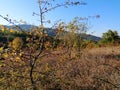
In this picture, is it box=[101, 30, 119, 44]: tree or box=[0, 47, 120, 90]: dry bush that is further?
box=[101, 30, 119, 44]: tree

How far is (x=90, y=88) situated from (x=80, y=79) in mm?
560

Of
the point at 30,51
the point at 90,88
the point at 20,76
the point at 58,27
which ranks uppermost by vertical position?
the point at 58,27

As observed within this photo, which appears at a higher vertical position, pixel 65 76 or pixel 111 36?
pixel 111 36

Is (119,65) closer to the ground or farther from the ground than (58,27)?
closer to the ground

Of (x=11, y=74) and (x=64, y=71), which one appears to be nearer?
(x=11, y=74)

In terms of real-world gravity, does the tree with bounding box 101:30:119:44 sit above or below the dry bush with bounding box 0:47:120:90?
above

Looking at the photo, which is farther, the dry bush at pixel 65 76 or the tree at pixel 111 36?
the tree at pixel 111 36

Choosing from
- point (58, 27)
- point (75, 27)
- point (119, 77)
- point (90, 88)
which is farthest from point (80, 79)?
point (75, 27)

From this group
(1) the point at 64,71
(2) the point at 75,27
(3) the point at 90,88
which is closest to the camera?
(3) the point at 90,88

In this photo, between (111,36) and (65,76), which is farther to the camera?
(111,36)

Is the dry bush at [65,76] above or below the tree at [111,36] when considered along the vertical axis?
below

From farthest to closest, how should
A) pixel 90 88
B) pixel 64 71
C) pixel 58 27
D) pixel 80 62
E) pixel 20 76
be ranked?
1. pixel 80 62
2. pixel 64 71
3. pixel 90 88
4. pixel 58 27
5. pixel 20 76

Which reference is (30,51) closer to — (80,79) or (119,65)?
(80,79)

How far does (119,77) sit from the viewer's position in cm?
690
